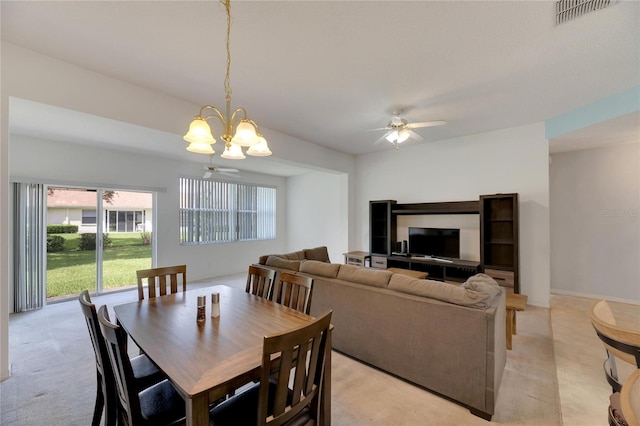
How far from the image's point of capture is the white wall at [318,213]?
6617 mm

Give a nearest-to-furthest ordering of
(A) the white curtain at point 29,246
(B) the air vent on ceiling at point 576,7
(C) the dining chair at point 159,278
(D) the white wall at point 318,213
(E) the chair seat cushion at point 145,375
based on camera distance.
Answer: (E) the chair seat cushion at point 145,375, (B) the air vent on ceiling at point 576,7, (C) the dining chair at point 159,278, (A) the white curtain at point 29,246, (D) the white wall at point 318,213

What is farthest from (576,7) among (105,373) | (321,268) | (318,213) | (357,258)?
(318,213)

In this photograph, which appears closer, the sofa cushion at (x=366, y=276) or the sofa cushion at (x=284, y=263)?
the sofa cushion at (x=366, y=276)

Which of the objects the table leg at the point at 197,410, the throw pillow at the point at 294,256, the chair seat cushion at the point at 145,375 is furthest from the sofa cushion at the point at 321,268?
the table leg at the point at 197,410

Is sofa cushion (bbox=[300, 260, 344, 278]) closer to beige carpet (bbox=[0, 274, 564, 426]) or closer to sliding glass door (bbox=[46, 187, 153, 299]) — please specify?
beige carpet (bbox=[0, 274, 564, 426])

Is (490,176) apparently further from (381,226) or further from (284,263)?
(284,263)

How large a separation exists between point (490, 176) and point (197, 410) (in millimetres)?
5171

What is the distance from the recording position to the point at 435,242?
496 centimetres

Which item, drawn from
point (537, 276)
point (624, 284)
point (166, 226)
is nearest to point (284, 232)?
point (166, 226)

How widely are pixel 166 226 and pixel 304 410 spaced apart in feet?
17.4

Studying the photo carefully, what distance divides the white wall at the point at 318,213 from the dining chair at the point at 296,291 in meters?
4.15

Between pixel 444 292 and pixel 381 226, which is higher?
pixel 381 226

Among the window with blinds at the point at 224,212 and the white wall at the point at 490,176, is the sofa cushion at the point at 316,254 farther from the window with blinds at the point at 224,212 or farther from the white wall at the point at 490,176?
the window with blinds at the point at 224,212

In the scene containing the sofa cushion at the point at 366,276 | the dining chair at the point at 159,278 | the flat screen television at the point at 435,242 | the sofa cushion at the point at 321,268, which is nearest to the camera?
the dining chair at the point at 159,278
